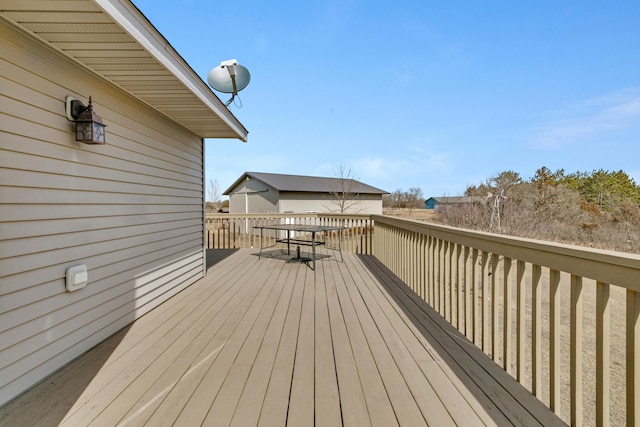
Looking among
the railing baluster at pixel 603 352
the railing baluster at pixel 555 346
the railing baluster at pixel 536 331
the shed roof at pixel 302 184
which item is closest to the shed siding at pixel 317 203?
the shed roof at pixel 302 184

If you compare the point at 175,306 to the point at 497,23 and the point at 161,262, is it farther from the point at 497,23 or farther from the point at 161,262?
the point at 497,23

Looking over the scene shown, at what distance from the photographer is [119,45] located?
1.83 meters

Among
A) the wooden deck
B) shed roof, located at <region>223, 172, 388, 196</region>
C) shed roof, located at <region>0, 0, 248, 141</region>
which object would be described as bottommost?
the wooden deck

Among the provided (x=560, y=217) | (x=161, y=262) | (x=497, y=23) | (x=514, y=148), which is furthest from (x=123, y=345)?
(x=514, y=148)

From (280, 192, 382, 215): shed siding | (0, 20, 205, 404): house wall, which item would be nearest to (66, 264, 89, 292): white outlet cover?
(0, 20, 205, 404): house wall

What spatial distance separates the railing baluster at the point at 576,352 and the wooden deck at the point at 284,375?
0.14 metres

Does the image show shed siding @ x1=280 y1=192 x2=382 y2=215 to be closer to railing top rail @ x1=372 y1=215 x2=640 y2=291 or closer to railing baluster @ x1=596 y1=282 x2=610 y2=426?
railing top rail @ x1=372 y1=215 x2=640 y2=291

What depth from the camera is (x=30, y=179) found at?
1764 millimetres

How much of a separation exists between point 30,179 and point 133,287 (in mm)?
1363

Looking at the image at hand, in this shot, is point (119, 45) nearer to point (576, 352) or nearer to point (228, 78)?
point (228, 78)

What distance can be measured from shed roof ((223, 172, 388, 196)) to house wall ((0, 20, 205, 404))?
1206 centimetres

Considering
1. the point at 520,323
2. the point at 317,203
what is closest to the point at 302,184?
the point at 317,203

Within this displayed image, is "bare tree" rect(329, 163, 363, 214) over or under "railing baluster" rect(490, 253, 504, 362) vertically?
over

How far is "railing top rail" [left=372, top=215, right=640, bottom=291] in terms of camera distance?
1.06 meters
